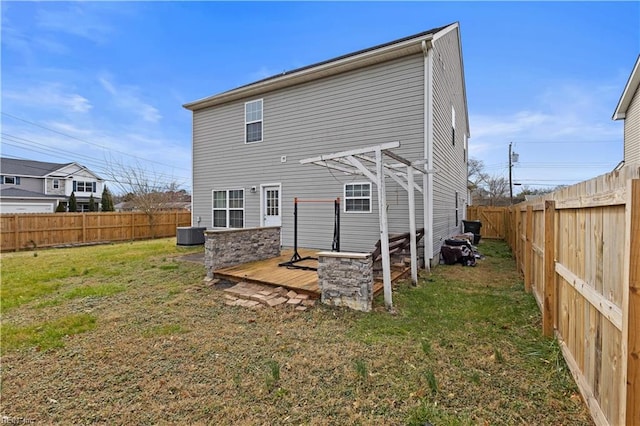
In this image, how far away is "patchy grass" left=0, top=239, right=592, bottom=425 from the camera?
242 cm

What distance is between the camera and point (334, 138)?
28.9 ft

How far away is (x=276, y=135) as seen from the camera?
32.6 ft

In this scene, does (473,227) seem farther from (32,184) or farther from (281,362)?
(32,184)

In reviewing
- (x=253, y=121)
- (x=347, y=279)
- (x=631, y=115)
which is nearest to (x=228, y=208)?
(x=253, y=121)

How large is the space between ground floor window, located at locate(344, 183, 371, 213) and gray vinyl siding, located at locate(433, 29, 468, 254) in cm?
179

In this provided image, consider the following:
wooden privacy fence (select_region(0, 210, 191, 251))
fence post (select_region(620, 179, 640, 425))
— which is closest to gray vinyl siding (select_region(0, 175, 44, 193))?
wooden privacy fence (select_region(0, 210, 191, 251))

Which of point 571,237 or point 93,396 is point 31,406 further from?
point 571,237

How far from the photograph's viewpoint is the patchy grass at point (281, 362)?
242cm

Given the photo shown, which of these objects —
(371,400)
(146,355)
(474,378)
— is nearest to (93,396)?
(146,355)

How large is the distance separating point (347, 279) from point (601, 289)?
3099 millimetres

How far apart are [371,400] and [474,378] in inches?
40.6

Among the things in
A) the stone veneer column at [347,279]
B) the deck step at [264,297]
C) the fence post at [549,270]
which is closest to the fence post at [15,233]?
the deck step at [264,297]

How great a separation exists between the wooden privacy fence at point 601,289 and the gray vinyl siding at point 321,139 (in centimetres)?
462

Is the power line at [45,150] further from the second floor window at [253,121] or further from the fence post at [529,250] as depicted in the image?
the fence post at [529,250]
